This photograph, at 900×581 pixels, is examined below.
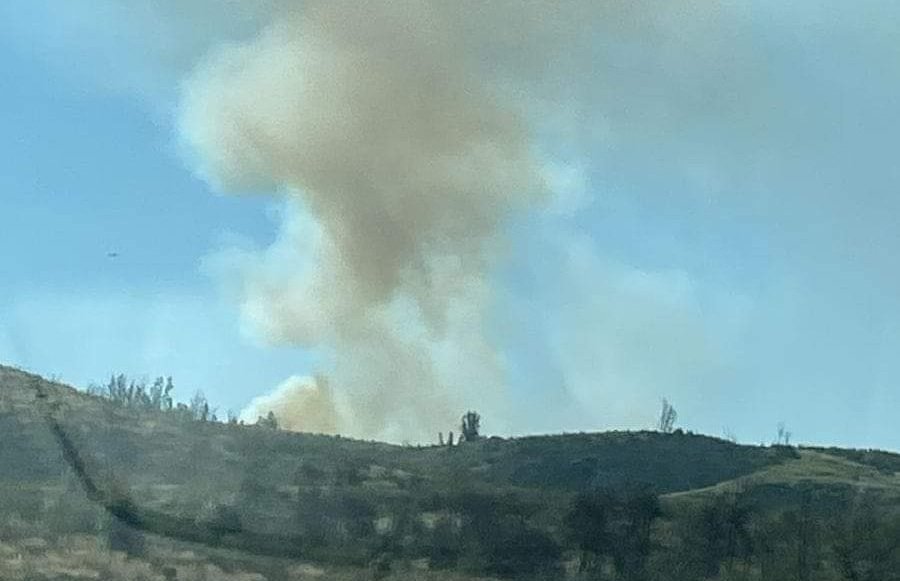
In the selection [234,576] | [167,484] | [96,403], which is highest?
[96,403]

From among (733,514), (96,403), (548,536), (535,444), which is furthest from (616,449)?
(548,536)

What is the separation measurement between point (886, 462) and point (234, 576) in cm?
11852

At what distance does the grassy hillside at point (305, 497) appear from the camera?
68.4 m

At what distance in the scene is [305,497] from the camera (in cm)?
9119

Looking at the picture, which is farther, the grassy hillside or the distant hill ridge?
the distant hill ridge

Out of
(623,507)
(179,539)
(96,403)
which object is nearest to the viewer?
(179,539)

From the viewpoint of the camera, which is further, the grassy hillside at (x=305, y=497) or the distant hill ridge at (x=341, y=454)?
the distant hill ridge at (x=341, y=454)

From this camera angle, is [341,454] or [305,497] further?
[341,454]

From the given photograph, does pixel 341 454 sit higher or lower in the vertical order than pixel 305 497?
higher

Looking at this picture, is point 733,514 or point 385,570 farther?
point 733,514

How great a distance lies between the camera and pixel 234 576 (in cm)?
6269

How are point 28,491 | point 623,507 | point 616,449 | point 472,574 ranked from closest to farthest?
1. point 472,574
2. point 28,491
3. point 623,507
4. point 616,449

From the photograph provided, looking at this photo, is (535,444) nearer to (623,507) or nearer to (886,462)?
(886,462)

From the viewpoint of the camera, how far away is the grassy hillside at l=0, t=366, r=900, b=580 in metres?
68.4
